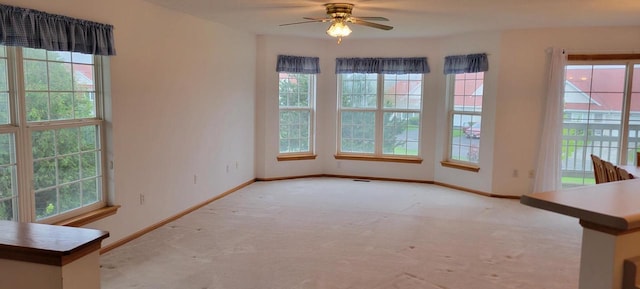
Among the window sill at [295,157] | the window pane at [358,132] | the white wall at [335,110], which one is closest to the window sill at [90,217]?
the white wall at [335,110]

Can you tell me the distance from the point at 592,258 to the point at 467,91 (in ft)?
18.5

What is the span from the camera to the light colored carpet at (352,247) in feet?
11.2

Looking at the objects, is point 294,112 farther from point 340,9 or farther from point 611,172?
point 611,172

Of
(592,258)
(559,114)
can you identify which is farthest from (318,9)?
(592,258)

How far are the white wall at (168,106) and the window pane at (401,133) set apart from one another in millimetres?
2401

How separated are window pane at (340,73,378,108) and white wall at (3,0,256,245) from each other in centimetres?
176

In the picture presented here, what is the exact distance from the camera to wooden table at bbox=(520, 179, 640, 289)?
4.00 ft

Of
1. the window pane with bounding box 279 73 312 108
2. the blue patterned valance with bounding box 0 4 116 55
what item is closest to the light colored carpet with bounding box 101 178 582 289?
the blue patterned valance with bounding box 0 4 116 55

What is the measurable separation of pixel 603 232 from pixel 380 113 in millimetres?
6254

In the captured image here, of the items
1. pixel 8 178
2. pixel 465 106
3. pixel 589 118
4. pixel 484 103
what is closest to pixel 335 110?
pixel 465 106

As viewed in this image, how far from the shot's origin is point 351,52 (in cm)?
732

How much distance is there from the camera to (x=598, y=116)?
593cm

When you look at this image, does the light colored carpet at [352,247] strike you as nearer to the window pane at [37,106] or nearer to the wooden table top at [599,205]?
the window pane at [37,106]

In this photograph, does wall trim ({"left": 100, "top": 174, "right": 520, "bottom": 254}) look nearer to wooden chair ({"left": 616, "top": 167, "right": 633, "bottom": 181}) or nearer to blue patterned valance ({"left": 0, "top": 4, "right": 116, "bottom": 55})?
blue patterned valance ({"left": 0, "top": 4, "right": 116, "bottom": 55})
